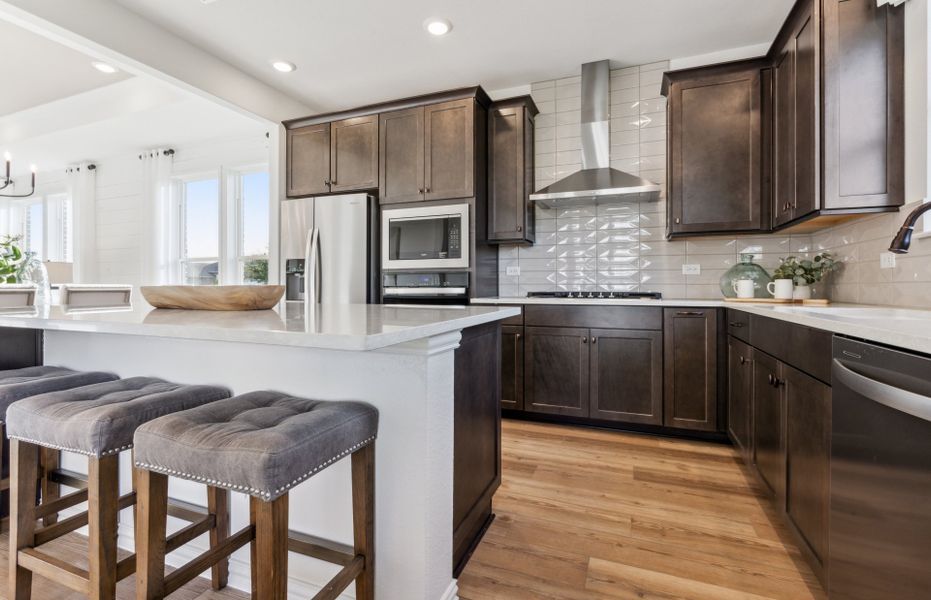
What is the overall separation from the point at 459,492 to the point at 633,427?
6.28 feet

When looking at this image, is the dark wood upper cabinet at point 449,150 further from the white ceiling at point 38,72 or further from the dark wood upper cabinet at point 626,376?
the white ceiling at point 38,72

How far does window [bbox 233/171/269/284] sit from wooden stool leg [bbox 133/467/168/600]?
413 centimetres

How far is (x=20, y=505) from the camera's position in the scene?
3.79ft

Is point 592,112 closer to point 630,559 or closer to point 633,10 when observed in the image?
point 633,10

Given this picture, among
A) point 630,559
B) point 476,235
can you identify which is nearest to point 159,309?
point 630,559

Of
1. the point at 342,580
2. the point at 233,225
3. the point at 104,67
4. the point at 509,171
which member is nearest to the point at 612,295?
the point at 509,171

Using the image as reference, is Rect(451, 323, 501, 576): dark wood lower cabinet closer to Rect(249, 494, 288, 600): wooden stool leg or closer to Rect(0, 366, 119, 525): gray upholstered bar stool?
Rect(249, 494, 288, 600): wooden stool leg

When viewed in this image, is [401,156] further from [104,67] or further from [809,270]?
[809,270]

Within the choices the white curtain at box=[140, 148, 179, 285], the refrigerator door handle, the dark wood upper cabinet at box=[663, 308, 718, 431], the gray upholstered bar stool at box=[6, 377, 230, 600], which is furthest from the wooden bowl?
the white curtain at box=[140, 148, 179, 285]

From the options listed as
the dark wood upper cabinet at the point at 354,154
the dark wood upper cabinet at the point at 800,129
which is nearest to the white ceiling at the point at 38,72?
the dark wood upper cabinet at the point at 354,154

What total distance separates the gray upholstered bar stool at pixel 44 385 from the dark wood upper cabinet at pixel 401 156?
2388 millimetres

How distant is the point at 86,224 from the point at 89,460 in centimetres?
608

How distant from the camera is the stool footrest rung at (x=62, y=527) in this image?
121cm

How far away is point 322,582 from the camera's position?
1304 millimetres
